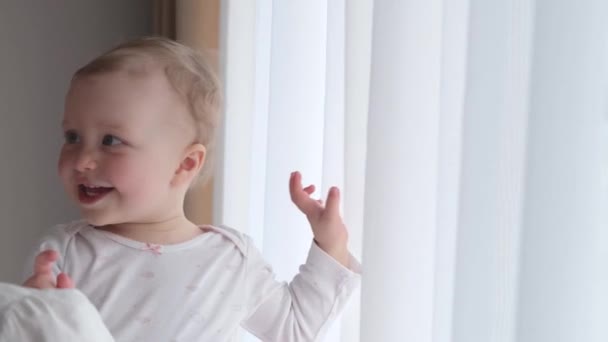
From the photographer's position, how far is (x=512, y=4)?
2.31 ft

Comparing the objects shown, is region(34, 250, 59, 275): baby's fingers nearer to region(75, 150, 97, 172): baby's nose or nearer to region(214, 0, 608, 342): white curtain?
region(75, 150, 97, 172): baby's nose

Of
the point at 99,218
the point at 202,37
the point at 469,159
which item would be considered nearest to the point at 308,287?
the point at 99,218

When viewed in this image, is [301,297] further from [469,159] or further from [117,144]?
[469,159]

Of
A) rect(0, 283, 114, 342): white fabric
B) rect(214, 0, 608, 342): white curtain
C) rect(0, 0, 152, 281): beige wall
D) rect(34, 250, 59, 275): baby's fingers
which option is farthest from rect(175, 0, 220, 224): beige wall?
rect(0, 283, 114, 342): white fabric

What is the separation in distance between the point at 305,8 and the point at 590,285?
0.74m

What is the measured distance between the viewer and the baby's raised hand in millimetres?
1046

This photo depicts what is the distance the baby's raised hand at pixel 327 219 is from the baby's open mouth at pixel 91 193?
0.79 ft

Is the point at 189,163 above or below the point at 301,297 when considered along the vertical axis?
above

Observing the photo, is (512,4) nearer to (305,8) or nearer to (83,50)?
(305,8)

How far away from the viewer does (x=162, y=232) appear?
3.58ft

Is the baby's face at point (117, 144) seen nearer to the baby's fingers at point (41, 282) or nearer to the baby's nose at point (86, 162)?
the baby's nose at point (86, 162)

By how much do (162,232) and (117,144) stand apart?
0.45 feet

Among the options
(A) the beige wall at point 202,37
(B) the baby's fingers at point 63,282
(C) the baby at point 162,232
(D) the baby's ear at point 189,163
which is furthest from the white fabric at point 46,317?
(A) the beige wall at point 202,37

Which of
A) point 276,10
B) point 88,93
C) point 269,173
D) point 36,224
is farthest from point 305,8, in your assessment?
point 36,224
